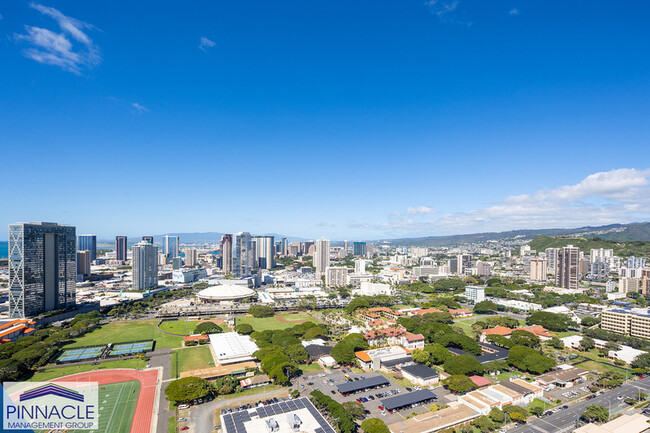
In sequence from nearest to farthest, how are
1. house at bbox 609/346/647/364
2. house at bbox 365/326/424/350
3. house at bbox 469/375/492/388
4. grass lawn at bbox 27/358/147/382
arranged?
1. house at bbox 469/375/492/388
2. grass lawn at bbox 27/358/147/382
3. house at bbox 609/346/647/364
4. house at bbox 365/326/424/350

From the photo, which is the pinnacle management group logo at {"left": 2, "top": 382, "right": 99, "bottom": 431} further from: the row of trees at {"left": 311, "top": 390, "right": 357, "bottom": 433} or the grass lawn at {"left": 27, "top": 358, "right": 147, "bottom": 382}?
the row of trees at {"left": 311, "top": 390, "right": 357, "bottom": 433}

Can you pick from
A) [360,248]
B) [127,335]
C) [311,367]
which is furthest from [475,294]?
[360,248]

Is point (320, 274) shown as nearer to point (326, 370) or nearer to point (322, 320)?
point (322, 320)

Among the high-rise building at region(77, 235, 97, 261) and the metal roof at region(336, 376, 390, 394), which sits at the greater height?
the high-rise building at region(77, 235, 97, 261)

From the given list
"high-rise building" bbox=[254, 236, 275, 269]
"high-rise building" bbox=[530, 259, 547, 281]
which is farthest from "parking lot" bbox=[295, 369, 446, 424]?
"high-rise building" bbox=[254, 236, 275, 269]

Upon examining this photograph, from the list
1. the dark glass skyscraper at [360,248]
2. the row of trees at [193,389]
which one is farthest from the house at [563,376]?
the dark glass skyscraper at [360,248]

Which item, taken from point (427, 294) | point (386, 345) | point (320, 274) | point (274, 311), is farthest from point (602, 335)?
point (320, 274)

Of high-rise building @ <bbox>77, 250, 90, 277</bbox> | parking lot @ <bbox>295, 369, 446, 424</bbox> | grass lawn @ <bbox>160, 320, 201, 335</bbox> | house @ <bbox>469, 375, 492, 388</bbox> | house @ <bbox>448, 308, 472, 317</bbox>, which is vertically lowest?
house @ <bbox>448, 308, 472, 317</bbox>
